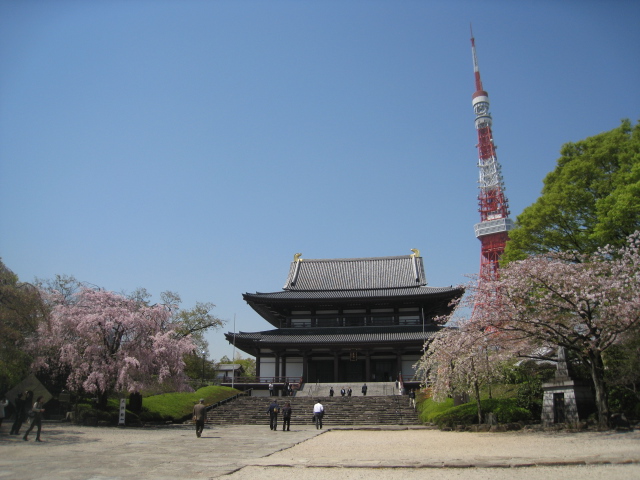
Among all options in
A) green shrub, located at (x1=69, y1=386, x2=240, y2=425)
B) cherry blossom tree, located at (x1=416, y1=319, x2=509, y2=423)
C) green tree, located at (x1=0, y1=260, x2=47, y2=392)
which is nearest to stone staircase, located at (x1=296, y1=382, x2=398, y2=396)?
green shrub, located at (x1=69, y1=386, x2=240, y2=425)

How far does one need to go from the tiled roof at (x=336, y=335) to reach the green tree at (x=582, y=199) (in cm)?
1667

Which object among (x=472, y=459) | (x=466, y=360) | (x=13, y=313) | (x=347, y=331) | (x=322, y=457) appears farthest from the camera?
(x=347, y=331)

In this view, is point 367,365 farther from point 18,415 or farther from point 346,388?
point 18,415

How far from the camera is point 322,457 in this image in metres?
12.9

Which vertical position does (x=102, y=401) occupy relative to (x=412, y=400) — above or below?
above

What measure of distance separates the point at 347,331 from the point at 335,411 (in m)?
12.7

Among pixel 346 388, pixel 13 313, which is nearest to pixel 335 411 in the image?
pixel 346 388

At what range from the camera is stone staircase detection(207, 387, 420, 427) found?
2881 centimetres

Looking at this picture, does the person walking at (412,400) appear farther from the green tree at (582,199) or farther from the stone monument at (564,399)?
the stone monument at (564,399)

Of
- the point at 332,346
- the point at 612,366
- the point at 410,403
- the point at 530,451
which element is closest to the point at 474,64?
the point at 332,346

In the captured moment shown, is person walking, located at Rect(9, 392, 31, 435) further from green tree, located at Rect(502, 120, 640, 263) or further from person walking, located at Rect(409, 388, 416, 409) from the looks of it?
green tree, located at Rect(502, 120, 640, 263)

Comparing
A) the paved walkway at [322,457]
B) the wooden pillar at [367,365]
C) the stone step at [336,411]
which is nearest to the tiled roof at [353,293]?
the wooden pillar at [367,365]

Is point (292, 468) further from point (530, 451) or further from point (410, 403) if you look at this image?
point (410, 403)

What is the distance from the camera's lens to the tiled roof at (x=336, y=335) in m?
40.0
